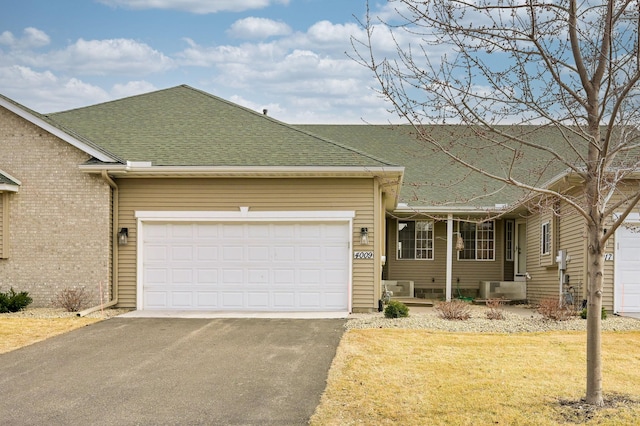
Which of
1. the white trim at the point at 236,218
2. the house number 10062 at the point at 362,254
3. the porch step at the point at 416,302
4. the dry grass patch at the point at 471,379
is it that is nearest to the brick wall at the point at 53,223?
the white trim at the point at 236,218

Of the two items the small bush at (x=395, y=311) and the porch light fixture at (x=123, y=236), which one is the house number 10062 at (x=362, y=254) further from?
the porch light fixture at (x=123, y=236)

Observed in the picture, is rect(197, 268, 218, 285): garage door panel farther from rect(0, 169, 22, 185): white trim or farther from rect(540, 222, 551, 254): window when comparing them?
rect(540, 222, 551, 254): window

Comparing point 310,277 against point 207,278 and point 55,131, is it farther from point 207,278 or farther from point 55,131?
point 55,131

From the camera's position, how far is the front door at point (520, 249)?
2284cm

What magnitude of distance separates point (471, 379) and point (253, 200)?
8.03 m

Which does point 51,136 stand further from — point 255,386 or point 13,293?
point 255,386

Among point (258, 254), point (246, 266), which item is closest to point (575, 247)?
point (258, 254)

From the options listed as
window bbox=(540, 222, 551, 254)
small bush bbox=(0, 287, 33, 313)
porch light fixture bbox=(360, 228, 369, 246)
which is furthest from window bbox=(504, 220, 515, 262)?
small bush bbox=(0, 287, 33, 313)

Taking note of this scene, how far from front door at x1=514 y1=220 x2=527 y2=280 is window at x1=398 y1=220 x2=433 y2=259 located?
2.78 meters

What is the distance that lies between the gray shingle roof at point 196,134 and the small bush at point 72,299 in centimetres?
311

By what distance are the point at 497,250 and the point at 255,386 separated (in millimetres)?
15912

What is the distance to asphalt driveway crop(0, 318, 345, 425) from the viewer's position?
736cm

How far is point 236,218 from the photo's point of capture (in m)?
15.6

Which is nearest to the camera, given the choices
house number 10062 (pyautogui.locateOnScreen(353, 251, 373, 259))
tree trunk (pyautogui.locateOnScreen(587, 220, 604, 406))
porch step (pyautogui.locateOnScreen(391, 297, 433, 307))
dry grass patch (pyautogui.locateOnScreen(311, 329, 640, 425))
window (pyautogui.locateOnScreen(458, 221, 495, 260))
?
tree trunk (pyautogui.locateOnScreen(587, 220, 604, 406))
